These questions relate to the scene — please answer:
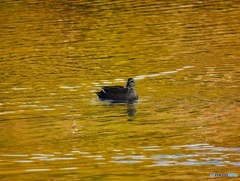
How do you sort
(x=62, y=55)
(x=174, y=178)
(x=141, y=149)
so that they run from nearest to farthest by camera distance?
A: (x=174, y=178) < (x=141, y=149) < (x=62, y=55)

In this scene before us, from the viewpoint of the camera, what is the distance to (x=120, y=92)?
92.3ft

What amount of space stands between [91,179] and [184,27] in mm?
19184

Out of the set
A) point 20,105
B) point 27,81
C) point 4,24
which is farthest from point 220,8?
point 20,105

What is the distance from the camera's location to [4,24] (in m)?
40.8

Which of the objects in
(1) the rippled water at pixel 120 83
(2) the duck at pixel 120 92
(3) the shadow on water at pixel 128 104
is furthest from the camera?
(2) the duck at pixel 120 92

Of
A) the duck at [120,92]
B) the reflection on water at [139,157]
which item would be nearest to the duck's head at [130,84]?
the duck at [120,92]

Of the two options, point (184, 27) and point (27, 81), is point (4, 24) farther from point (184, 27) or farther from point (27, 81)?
point (27, 81)

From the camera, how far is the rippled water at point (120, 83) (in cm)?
2146

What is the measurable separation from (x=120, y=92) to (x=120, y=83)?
1811 mm

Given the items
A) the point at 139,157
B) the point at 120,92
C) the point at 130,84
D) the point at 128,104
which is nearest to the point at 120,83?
the point at 120,92

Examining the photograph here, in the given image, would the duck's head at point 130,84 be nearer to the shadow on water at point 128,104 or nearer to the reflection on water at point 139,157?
the shadow on water at point 128,104

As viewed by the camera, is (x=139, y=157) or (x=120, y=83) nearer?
(x=139, y=157)

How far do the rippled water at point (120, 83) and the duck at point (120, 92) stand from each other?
0.24m

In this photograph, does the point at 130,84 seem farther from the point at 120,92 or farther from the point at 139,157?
the point at 139,157
